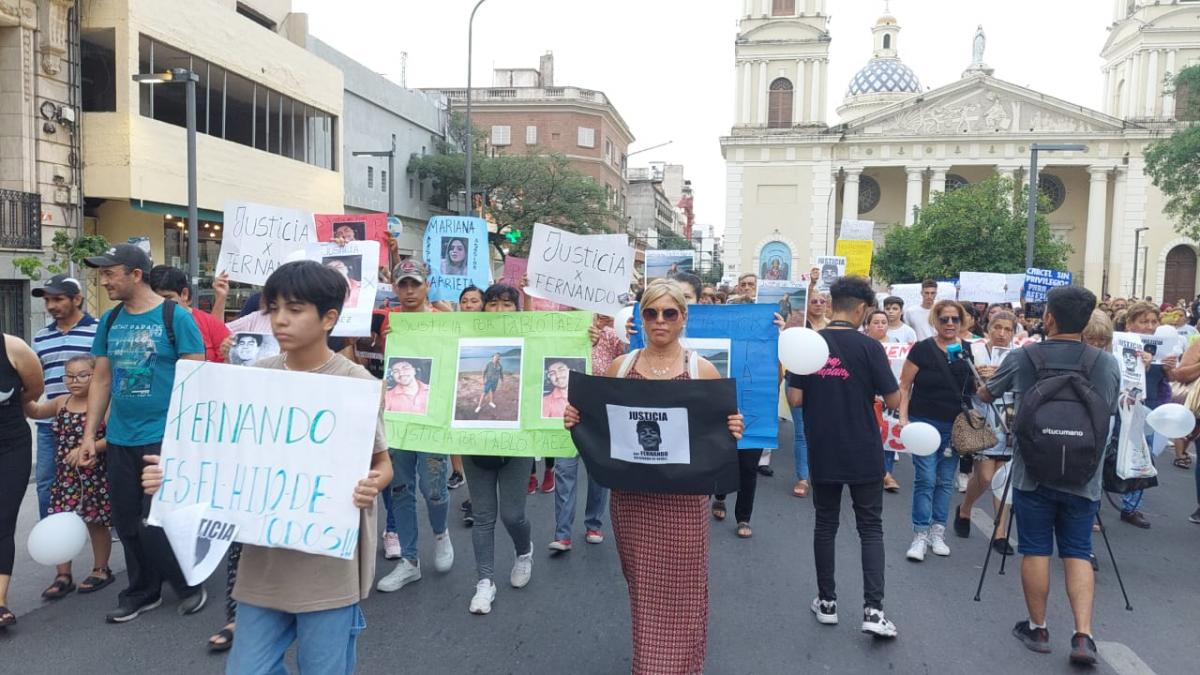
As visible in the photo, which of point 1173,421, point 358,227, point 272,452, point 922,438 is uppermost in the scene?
point 358,227

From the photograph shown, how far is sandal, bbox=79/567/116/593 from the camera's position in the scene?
4.93m

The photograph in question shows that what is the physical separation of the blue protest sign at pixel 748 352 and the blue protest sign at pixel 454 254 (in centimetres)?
319

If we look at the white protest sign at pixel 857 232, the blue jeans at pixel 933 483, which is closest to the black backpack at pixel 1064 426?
the blue jeans at pixel 933 483

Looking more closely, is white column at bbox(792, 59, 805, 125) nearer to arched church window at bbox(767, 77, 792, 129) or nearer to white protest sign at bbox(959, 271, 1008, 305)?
arched church window at bbox(767, 77, 792, 129)

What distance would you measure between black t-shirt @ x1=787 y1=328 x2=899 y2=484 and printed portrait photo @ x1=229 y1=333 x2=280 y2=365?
11.6 ft

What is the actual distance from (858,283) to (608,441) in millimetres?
1927

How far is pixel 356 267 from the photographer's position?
590 cm

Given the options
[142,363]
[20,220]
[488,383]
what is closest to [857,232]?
[488,383]

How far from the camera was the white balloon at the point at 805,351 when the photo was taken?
431cm

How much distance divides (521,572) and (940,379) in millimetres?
3266

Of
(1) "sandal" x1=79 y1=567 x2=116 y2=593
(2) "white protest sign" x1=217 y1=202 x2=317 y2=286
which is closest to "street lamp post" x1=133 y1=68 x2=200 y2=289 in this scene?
(2) "white protest sign" x1=217 y1=202 x2=317 y2=286

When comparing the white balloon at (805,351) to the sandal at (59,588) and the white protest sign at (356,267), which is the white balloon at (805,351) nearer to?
the white protest sign at (356,267)

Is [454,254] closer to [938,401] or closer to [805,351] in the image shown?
[938,401]

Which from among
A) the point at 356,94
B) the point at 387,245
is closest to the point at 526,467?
the point at 387,245
